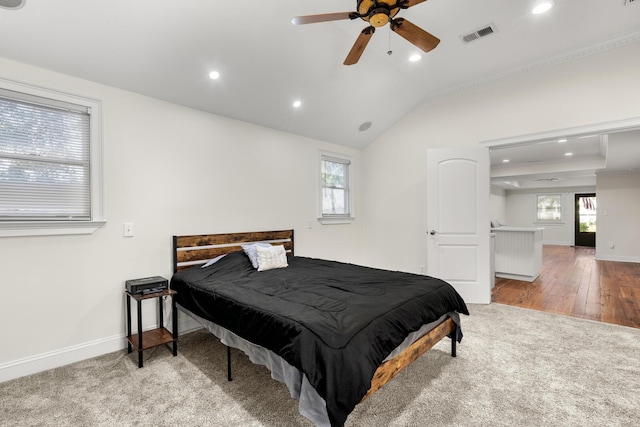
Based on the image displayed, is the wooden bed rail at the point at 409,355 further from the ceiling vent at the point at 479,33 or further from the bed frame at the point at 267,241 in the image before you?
the ceiling vent at the point at 479,33

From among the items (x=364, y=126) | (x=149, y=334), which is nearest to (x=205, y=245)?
(x=149, y=334)

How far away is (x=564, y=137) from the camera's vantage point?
3469 mm

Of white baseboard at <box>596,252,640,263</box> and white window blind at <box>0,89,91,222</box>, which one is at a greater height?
white window blind at <box>0,89,91,222</box>

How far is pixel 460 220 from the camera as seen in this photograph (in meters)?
4.03

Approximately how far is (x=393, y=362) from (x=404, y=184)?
338 centimetres

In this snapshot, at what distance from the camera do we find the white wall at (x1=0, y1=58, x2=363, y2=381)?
234 cm

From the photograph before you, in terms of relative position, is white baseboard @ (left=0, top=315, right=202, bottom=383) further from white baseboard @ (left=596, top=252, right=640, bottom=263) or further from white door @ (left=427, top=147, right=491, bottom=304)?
white baseboard @ (left=596, top=252, right=640, bottom=263)

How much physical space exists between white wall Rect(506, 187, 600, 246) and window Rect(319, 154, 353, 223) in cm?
872

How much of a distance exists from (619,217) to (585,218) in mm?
3729

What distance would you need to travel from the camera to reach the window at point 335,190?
4.77 metres

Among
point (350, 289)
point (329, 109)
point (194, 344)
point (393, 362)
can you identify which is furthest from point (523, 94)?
point (194, 344)

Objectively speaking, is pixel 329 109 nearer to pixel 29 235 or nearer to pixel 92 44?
pixel 92 44

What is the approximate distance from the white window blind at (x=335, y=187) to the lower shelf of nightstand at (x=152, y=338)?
8.91ft

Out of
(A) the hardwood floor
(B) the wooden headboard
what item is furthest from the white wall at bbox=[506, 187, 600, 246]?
(B) the wooden headboard
